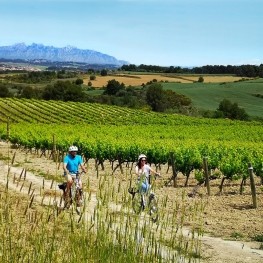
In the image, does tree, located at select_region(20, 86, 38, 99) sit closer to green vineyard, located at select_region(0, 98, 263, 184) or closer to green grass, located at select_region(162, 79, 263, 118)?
green vineyard, located at select_region(0, 98, 263, 184)

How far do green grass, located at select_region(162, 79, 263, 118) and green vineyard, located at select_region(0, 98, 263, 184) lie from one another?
95.5ft

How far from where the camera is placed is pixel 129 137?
3731 centimetres

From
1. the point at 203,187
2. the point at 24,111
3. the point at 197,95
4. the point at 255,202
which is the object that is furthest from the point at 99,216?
the point at 197,95

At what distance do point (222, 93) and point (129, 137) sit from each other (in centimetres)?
7976

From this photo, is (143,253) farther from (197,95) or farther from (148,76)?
(148,76)

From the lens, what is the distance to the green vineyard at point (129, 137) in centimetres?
2171

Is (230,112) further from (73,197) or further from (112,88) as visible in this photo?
(73,197)

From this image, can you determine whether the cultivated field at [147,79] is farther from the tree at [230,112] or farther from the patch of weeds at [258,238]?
the patch of weeds at [258,238]

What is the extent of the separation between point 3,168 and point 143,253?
1926 centimetres

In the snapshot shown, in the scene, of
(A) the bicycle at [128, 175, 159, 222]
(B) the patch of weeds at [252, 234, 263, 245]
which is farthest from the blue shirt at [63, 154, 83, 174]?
(A) the bicycle at [128, 175, 159, 222]

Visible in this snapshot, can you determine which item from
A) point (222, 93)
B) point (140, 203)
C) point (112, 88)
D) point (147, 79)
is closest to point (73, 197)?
point (140, 203)

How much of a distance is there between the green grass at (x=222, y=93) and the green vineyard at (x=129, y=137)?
29.1 meters

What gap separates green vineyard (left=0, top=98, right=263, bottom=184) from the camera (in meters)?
21.7

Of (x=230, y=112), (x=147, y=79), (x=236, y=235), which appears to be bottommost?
(x=230, y=112)
